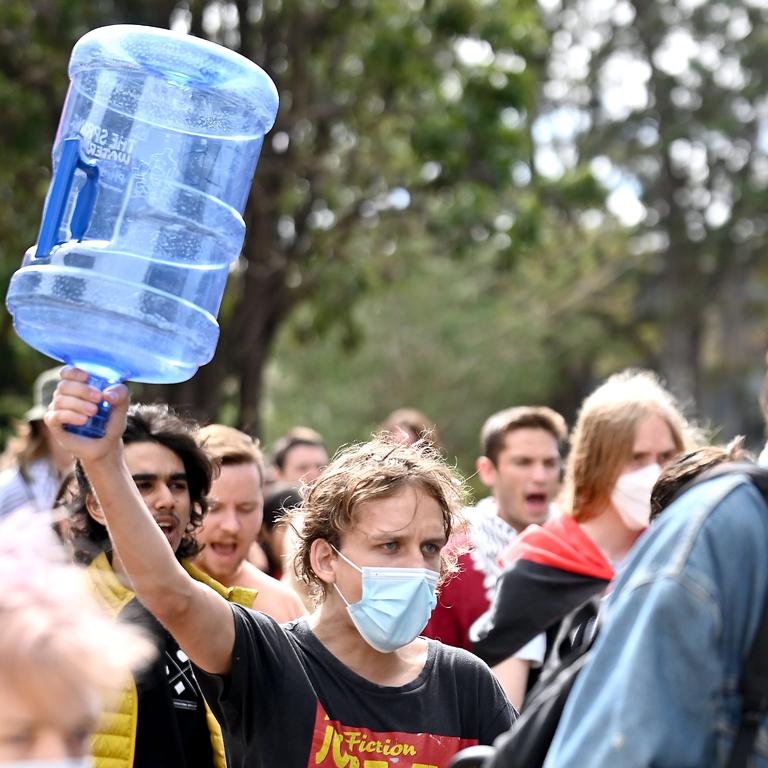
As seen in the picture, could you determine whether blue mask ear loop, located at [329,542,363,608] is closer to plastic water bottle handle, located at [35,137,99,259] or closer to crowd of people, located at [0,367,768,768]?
crowd of people, located at [0,367,768,768]

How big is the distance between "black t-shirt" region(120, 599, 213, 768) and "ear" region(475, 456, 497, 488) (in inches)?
126

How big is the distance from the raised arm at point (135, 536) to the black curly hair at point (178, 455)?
1.27m

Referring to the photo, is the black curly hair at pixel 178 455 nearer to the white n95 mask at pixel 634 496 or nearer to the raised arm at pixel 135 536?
the raised arm at pixel 135 536

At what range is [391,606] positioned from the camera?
357 centimetres

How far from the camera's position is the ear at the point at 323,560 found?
374 centimetres

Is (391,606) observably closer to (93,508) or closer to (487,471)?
(93,508)

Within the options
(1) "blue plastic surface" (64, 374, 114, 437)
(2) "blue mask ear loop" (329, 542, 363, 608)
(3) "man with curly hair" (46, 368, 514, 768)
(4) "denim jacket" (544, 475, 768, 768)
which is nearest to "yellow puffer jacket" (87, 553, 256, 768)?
(3) "man with curly hair" (46, 368, 514, 768)

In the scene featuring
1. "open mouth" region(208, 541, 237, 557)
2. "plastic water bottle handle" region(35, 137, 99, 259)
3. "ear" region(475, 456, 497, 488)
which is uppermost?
"plastic water bottle handle" region(35, 137, 99, 259)

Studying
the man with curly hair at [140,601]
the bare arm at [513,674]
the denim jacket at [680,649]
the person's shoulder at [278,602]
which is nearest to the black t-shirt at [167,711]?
the man with curly hair at [140,601]

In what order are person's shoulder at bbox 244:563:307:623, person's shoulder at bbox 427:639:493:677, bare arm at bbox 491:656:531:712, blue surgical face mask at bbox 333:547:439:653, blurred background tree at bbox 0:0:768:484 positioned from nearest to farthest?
blue surgical face mask at bbox 333:547:439:653 < person's shoulder at bbox 427:639:493:677 < person's shoulder at bbox 244:563:307:623 < bare arm at bbox 491:656:531:712 < blurred background tree at bbox 0:0:768:484

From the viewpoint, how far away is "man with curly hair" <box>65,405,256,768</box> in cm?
384

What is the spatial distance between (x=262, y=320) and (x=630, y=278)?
22058 mm

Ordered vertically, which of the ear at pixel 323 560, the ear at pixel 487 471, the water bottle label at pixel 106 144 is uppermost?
the water bottle label at pixel 106 144

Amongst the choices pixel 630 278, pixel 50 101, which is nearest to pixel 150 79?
pixel 50 101
